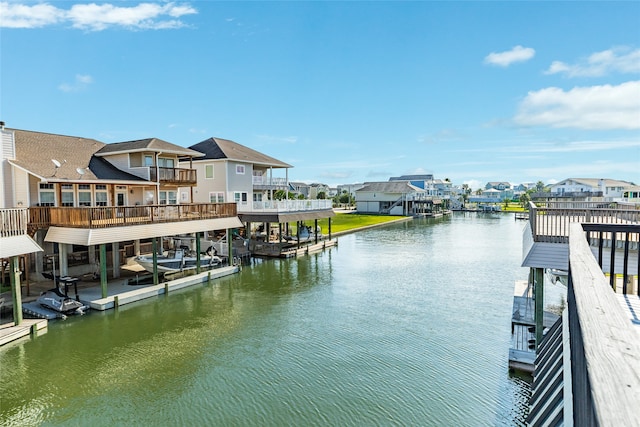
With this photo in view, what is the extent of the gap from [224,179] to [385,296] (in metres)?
15.6

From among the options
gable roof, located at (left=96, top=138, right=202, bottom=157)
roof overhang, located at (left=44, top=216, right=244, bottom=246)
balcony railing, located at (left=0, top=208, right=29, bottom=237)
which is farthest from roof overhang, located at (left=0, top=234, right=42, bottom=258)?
gable roof, located at (left=96, top=138, right=202, bottom=157)

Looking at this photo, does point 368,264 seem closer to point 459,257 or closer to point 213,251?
point 459,257

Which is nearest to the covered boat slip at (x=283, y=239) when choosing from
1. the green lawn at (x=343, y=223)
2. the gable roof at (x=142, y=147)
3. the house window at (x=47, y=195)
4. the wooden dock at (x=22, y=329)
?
the gable roof at (x=142, y=147)

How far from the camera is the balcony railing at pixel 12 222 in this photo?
13.0 m

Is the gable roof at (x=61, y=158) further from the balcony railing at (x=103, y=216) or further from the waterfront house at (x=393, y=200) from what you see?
the waterfront house at (x=393, y=200)

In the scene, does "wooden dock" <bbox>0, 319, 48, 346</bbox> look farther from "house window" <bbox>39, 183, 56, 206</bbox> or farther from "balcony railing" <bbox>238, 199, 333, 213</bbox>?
"balcony railing" <bbox>238, 199, 333, 213</bbox>

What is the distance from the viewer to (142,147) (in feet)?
71.4

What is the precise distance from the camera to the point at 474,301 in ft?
56.4

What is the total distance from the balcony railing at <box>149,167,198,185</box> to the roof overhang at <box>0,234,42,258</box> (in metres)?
9.20

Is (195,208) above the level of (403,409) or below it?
above

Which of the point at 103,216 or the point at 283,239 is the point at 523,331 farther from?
the point at 283,239

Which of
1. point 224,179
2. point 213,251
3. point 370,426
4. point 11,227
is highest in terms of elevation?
point 224,179

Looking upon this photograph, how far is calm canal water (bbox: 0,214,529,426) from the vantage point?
8.75 m

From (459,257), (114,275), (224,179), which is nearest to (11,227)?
(114,275)
